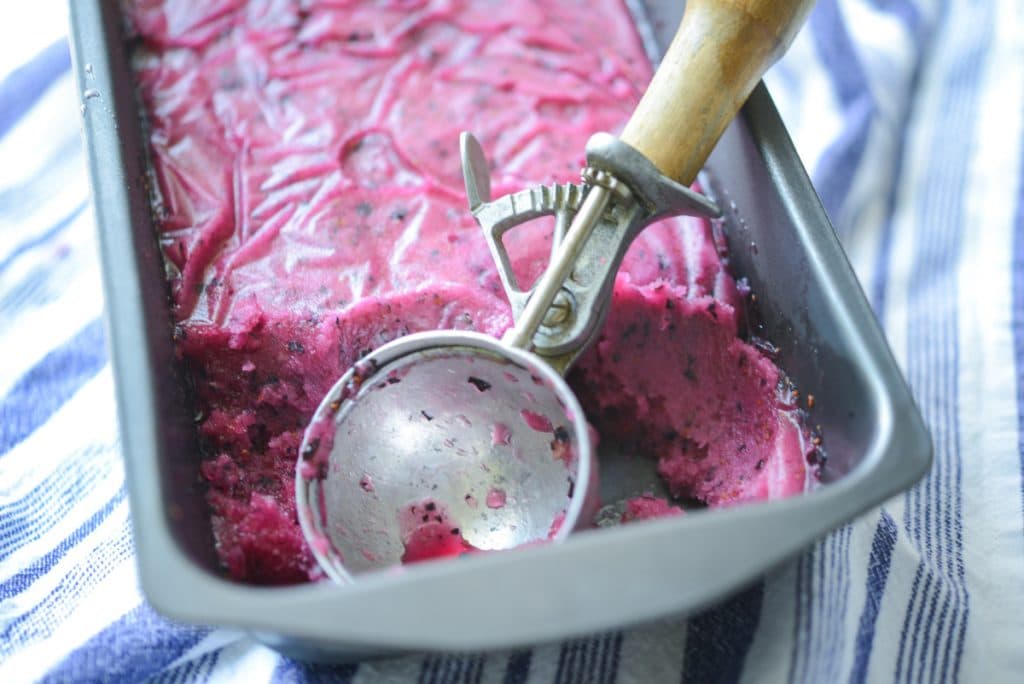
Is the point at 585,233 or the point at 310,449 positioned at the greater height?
the point at 585,233

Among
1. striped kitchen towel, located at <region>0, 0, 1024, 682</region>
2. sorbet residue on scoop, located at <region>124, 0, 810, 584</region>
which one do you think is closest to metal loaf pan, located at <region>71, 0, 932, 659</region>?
sorbet residue on scoop, located at <region>124, 0, 810, 584</region>

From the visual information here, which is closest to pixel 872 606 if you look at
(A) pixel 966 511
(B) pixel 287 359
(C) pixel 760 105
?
(A) pixel 966 511

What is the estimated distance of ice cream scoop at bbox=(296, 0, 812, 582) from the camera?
92cm

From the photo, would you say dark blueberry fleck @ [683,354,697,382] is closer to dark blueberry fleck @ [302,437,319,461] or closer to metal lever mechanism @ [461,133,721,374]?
metal lever mechanism @ [461,133,721,374]

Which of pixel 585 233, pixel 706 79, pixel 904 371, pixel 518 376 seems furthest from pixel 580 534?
pixel 904 371

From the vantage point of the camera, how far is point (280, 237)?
1129 millimetres

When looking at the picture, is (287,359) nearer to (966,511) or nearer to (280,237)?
(280,237)

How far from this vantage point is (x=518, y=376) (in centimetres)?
93

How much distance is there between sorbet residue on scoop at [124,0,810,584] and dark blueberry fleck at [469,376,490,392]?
3.3 inches

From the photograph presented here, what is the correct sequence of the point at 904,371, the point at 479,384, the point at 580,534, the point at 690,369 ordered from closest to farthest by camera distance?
the point at 580,534, the point at 479,384, the point at 690,369, the point at 904,371

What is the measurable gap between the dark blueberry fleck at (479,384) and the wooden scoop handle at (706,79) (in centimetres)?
27

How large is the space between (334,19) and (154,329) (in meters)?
0.60

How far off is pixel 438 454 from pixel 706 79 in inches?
17.4

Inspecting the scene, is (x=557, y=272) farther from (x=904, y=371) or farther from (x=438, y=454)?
(x=904, y=371)
